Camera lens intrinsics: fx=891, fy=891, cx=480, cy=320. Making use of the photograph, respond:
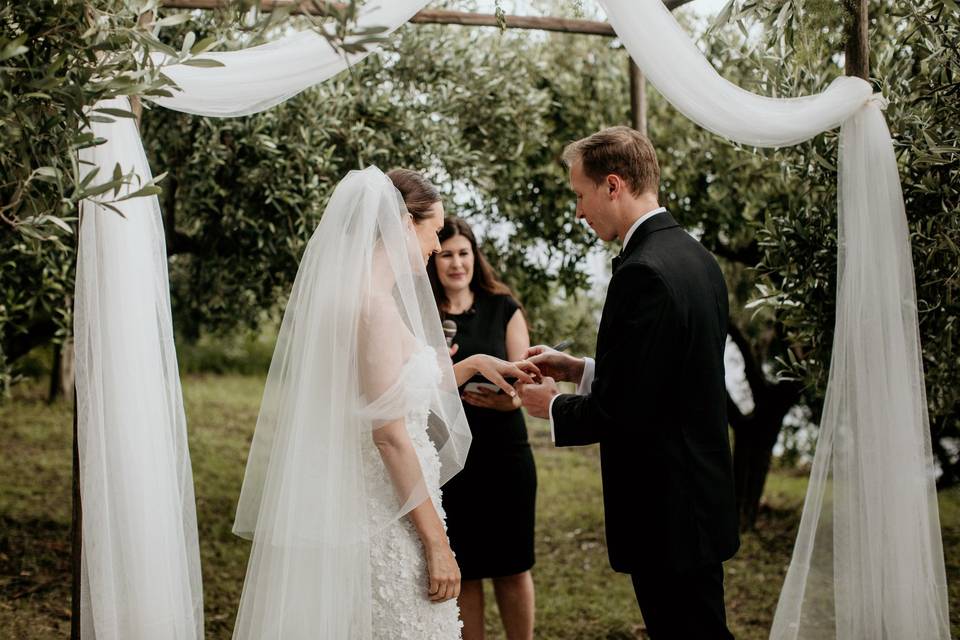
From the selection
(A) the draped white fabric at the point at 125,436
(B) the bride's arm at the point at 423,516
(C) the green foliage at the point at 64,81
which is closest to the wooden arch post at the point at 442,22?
(A) the draped white fabric at the point at 125,436

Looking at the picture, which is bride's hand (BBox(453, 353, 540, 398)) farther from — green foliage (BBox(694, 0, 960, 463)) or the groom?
green foliage (BBox(694, 0, 960, 463))

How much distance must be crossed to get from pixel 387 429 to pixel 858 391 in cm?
167

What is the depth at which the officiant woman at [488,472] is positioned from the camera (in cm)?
396

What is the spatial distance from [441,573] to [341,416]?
0.57 meters

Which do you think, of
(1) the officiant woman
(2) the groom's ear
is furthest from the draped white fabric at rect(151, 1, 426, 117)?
(1) the officiant woman

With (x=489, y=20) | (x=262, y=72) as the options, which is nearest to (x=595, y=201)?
(x=262, y=72)

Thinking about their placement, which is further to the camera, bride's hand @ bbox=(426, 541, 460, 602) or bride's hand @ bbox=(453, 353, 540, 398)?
bride's hand @ bbox=(453, 353, 540, 398)

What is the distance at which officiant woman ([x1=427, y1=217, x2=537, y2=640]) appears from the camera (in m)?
3.96

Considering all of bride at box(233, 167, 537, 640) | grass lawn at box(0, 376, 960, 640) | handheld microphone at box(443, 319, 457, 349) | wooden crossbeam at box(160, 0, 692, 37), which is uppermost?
wooden crossbeam at box(160, 0, 692, 37)

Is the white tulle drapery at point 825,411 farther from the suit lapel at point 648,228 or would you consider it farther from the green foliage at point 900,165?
the suit lapel at point 648,228

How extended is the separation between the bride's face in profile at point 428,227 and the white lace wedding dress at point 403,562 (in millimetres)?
424

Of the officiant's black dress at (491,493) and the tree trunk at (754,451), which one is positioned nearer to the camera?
the officiant's black dress at (491,493)

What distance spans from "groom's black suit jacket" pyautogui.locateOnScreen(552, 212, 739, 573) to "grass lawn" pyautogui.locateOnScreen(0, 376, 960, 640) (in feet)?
8.56

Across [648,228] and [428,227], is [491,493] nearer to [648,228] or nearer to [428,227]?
[428,227]
